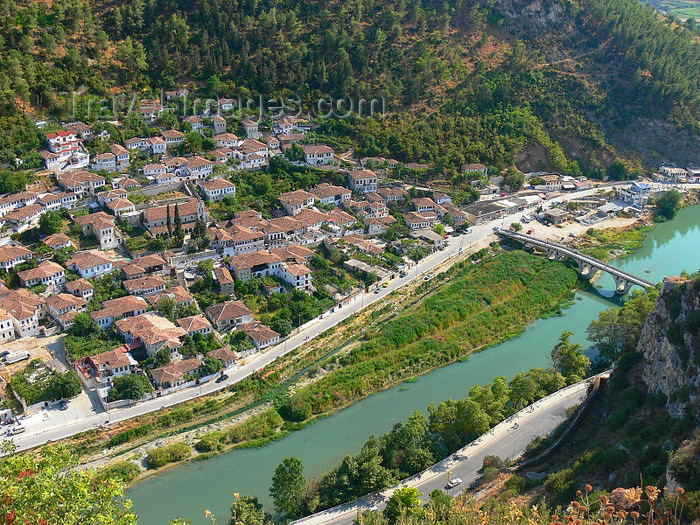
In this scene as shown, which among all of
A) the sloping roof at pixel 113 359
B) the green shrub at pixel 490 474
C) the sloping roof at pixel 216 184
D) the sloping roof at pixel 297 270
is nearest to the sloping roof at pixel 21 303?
the sloping roof at pixel 113 359

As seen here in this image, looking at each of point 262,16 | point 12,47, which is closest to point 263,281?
point 12,47

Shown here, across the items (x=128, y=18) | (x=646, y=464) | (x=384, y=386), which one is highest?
(x=128, y=18)

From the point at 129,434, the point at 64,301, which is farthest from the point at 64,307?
the point at 129,434

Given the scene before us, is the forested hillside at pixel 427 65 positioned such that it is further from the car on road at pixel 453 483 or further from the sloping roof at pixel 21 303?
the car on road at pixel 453 483

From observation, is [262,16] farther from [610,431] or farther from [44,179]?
[610,431]

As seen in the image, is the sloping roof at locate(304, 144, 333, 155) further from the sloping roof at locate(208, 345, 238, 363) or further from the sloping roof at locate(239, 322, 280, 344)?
the sloping roof at locate(208, 345, 238, 363)

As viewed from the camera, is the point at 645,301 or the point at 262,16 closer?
the point at 645,301

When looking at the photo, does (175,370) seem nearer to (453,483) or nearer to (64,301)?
(64,301)
